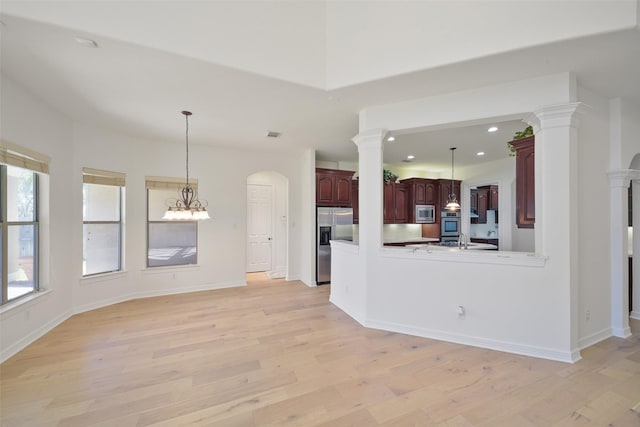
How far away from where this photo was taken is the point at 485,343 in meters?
2.93

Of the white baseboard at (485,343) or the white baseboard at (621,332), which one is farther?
the white baseboard at (621,332)

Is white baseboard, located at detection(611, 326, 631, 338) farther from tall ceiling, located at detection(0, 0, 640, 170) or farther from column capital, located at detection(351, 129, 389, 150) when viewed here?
column capital, located at detection(351, 129, 389, 150)

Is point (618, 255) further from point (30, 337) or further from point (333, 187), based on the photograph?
point (30, 337)

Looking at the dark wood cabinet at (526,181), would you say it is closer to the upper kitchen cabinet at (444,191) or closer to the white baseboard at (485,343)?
the white baseboard at (485,343)

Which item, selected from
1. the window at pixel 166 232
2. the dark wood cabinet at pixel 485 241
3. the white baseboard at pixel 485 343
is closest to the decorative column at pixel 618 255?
the white baseboard at pixel 485 343

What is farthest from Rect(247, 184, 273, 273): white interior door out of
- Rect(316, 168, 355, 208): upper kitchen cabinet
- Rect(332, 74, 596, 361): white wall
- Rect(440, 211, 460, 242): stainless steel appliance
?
Rect(440, 211, 460, 242): stainless steel appliance

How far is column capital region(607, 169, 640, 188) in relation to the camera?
308 cm

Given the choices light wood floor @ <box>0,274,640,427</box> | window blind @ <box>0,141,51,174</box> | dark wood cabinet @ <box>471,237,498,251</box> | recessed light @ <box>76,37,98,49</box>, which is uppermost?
recessed light @ <box>76,37,98,49</box>

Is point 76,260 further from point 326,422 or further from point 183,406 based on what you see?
point 326,422

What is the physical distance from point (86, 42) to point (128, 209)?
3.30 metres

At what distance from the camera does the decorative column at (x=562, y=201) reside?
8.69ft

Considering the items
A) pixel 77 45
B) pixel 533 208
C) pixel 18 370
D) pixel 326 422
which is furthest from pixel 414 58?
pixel 18 370

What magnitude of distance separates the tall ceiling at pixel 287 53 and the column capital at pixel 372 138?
0.34 m

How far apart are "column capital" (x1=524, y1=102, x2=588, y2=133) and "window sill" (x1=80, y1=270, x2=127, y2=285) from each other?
6.27m
